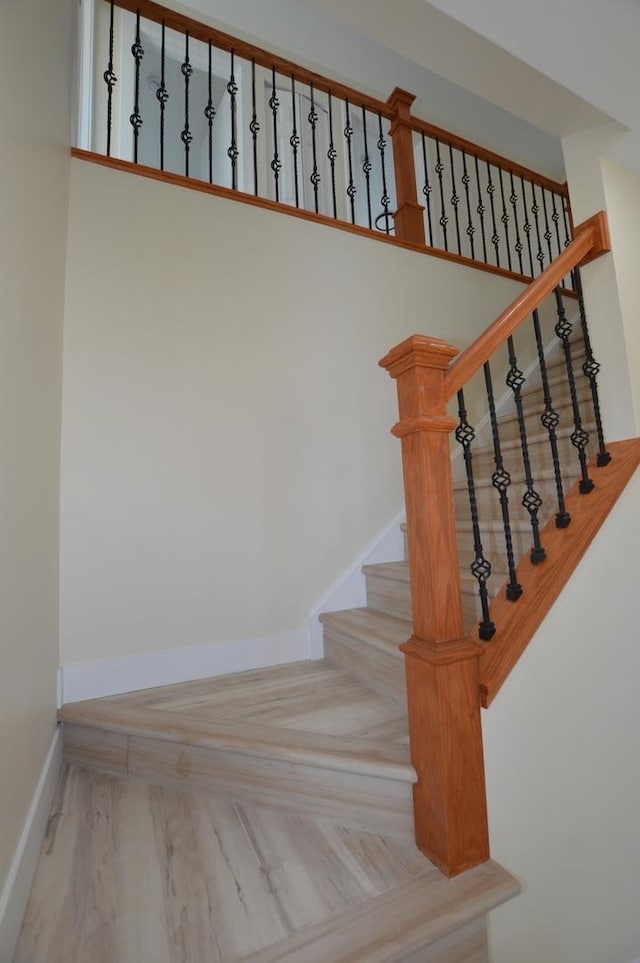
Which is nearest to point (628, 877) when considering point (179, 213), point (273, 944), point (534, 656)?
point (534, 656)

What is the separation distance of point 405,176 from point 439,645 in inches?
109

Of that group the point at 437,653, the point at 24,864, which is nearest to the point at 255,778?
the point at 24,864

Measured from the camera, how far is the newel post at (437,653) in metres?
0.98

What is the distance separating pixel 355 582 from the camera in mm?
2086

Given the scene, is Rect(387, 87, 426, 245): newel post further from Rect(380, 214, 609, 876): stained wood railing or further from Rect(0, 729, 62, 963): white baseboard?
Rect(0, 729, 62, 963): white baseboard

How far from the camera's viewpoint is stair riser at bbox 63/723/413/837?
1.11 m

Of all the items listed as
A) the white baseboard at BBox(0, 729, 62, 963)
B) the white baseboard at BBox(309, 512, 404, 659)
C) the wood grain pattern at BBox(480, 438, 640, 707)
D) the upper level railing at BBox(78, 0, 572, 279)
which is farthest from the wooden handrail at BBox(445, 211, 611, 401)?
the white baseboard at BBox(0, 729, 62, 963)

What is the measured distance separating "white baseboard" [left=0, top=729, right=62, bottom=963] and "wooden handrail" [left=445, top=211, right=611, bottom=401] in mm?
1389

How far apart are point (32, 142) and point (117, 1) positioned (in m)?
1.46

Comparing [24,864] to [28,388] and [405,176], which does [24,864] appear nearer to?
[28,388]

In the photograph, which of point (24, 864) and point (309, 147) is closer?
point (24, 864)

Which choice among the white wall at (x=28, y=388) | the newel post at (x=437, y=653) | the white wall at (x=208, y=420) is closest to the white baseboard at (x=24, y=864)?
the white wall at (x=28, y=388)

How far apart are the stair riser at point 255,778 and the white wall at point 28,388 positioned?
7.1 inches

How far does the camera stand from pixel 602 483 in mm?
1375
